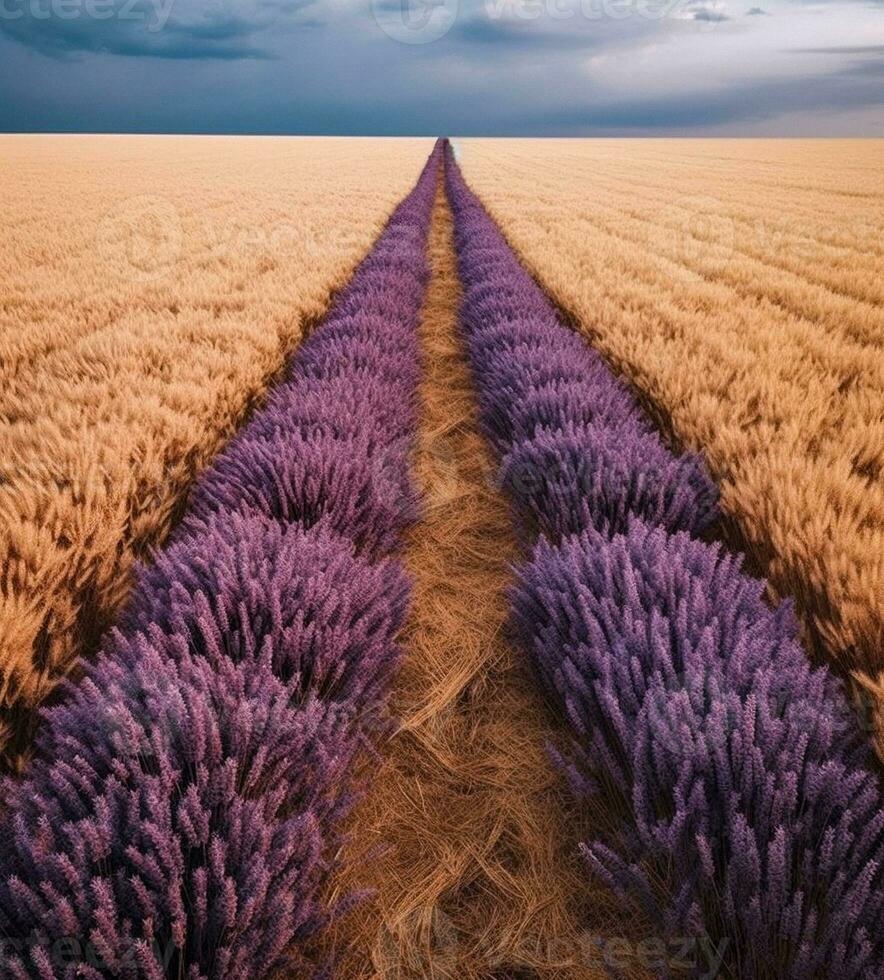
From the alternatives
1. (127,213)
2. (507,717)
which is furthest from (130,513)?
(127,213)

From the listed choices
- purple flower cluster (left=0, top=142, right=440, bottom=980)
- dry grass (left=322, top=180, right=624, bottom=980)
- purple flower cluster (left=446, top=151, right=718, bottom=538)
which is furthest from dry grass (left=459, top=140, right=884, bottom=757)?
purple flower cluster (left=0, top=142, right=440, bottom=980)

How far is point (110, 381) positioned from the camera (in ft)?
10.5

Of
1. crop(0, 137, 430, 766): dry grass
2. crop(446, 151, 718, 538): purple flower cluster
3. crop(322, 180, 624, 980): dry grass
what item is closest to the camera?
crop(322, 180, 624, 980): dry grass

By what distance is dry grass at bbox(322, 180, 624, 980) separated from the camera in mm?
1179

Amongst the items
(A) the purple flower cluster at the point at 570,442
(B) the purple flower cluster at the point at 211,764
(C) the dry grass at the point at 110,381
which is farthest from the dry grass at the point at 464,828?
(C) the dry grass at the point at 110,381

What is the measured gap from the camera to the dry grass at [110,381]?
5.58ft

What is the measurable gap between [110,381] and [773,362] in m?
3.51

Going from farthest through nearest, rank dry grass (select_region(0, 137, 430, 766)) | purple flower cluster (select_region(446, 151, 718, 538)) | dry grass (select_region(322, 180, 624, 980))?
purple flower cluster (select_region(446, 151, 718, 538)) → dry grass (select_region(0, 137, 430, 766)) → dry grass (select_region(322, 180, 624, 980))

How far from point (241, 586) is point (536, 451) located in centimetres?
125

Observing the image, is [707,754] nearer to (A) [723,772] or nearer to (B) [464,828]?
(A) [723,772]

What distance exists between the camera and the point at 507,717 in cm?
170

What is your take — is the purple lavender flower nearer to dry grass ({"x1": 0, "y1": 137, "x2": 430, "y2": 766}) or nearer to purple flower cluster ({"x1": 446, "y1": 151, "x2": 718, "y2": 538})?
purple flower cluster ({"x1": 446, "y1": 151, "x2": 718, "y2": 538})

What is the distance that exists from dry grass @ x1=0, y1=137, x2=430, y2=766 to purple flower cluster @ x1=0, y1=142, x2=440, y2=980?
0.69 feet

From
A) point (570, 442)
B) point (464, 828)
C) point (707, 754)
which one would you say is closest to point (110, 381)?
point (570, 442)
